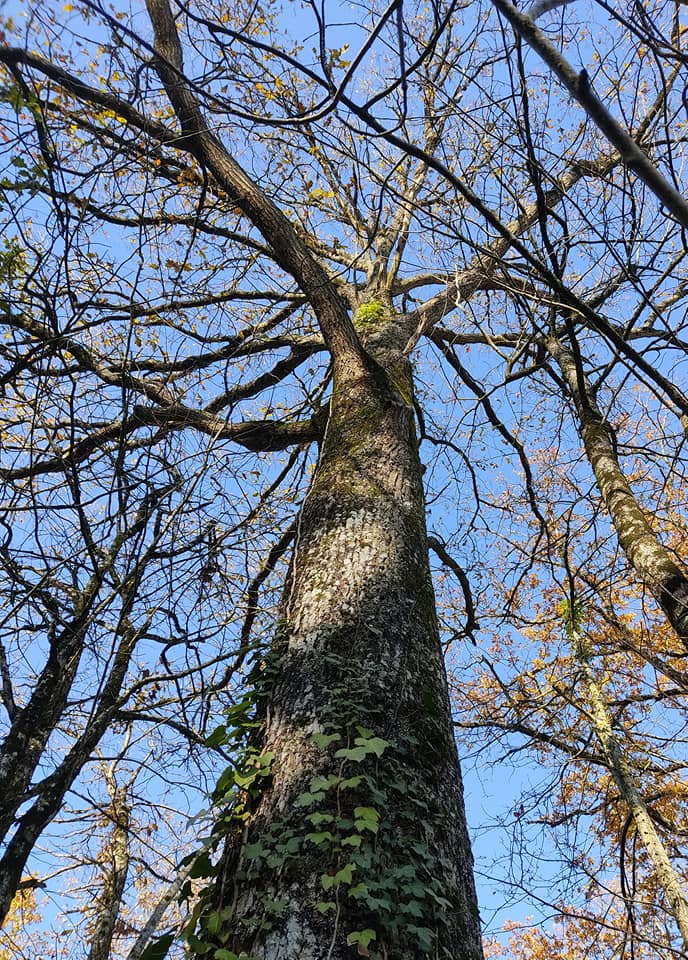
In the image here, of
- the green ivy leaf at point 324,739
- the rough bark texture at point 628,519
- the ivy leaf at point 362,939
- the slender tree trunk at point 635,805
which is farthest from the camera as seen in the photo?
the slender tree trunk at point 635,805

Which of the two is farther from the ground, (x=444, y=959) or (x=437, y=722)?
(x=437, y=722)

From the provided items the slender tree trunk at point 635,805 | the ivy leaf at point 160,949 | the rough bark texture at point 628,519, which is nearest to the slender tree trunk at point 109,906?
the slender tree trunk at point 635,805

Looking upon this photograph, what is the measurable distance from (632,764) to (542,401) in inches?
168

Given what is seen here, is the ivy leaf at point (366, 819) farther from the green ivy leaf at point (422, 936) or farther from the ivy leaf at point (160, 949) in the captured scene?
the ivy leaf at point (160, 949)

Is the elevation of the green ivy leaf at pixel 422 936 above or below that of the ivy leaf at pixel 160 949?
above

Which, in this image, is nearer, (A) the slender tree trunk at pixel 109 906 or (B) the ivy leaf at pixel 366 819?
(B) the ivy leaf at pixel 366 819

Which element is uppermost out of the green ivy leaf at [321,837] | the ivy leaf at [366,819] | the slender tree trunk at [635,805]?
the slender tree trunk at [635,805]

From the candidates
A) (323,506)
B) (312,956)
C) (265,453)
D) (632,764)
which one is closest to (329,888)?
(312,956)

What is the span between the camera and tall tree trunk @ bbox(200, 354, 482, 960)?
4.25 ft

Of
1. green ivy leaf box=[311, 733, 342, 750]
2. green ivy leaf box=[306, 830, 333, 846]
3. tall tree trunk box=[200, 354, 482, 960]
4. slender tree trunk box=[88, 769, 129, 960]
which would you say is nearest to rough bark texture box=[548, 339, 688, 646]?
tall tree trunk box=[200, 354, 482, 960]

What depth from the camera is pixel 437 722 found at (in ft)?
6.16

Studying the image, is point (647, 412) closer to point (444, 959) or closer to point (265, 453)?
point (265, 453)

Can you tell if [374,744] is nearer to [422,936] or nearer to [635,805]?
[422,936]

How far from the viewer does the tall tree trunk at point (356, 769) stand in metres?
1.29
